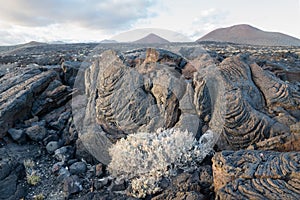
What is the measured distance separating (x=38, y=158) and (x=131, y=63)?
4.83m

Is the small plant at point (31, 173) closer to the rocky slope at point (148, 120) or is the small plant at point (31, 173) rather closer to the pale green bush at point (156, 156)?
the rocky slope at point (148, 120)

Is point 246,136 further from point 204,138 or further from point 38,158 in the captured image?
Answer: point 38,158

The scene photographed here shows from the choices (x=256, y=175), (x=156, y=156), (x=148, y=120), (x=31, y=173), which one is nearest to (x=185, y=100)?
(x=148, y=120)

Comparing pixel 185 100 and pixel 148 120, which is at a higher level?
pixel 185 100

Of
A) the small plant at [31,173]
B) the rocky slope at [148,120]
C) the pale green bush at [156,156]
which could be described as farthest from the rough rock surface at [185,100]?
the small plant at [31,173]

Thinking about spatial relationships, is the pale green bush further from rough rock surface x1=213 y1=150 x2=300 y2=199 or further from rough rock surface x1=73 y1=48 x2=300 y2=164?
rough rock surface x1=213 y1=150 x2=300 y2=199

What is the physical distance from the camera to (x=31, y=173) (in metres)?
8.86

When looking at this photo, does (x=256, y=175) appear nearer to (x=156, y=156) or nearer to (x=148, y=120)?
(x=156, y=156)

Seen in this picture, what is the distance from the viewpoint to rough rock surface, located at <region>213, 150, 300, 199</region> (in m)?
5.65

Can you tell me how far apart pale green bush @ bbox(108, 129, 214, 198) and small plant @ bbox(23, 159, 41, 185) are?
6.76ft

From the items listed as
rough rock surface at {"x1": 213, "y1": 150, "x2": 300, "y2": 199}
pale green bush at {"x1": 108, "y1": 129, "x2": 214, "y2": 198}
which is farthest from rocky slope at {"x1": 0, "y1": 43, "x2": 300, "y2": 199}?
pale green bush at {"x1": 108, "y1": 129, "x2": 214, "y2": 198}

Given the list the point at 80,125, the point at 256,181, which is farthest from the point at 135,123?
the point at 256,181

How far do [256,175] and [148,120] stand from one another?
473cm

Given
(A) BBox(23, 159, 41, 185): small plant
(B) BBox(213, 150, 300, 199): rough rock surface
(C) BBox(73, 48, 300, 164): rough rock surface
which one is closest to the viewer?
(B) BBox(213, 150, 300, 199): rough rock surface
